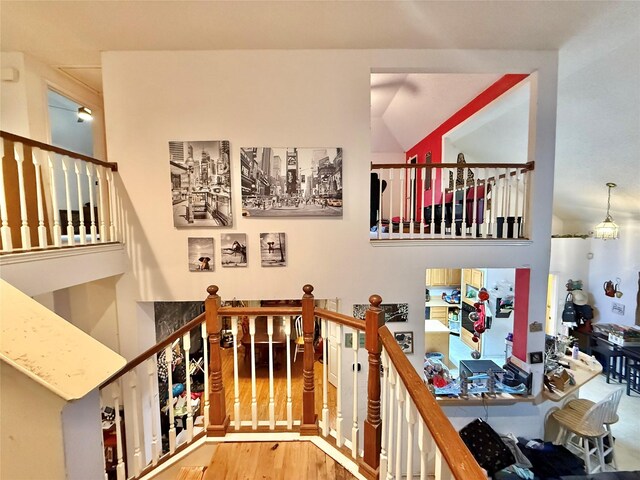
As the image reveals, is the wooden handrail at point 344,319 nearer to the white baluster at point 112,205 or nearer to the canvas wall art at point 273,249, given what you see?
the canvas wall art at point 273,249

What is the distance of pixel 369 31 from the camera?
99.3 inches

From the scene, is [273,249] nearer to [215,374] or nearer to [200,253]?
[200,253]

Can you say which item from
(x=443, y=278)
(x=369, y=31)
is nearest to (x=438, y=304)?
(x=443, y=278)

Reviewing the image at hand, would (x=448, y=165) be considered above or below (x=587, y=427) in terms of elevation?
above

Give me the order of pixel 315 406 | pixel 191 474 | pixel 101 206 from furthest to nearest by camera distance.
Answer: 1. pixel 101 206
2. pixel 315 406
3. pixel 191 474

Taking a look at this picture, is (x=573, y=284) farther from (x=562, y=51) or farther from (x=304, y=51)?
(x=304, y=51)

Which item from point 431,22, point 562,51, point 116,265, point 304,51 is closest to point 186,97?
point 304,51

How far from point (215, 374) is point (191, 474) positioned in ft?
1.68

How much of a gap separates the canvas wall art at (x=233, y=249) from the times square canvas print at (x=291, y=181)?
268 millimetres

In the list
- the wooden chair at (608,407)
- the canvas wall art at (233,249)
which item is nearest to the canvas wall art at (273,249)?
the canvas wall art at (233,249)

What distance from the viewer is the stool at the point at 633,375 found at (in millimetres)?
4895

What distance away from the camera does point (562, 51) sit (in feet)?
9.10

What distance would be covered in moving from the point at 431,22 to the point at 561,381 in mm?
4164

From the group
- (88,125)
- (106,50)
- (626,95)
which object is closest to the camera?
(106,50)
